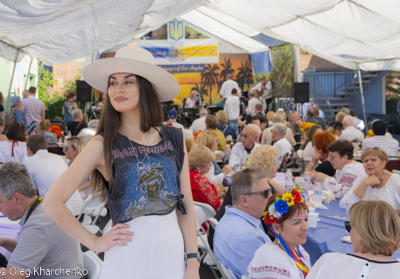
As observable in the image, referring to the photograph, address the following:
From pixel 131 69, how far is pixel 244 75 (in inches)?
665

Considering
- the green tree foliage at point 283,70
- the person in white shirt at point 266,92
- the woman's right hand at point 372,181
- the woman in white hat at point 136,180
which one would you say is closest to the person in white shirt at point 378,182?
the woman's right hand at point 372,181

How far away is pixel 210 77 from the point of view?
58.3ft

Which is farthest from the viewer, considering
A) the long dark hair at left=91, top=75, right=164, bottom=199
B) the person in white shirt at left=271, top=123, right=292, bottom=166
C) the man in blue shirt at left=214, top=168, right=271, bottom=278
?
the person in white shirt at left=271, top=123, right=292, bottom=166

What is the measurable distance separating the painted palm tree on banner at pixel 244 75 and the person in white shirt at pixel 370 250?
16.8 meters

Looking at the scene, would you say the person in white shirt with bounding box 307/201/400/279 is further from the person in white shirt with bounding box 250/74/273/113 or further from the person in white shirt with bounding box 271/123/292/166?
the person in white shirt with bounding box 250/74/273/113

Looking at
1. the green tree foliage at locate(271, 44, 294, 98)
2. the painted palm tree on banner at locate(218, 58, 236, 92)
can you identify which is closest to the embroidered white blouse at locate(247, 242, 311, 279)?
the green tree foliage at locate(271, 44, 294, 98)

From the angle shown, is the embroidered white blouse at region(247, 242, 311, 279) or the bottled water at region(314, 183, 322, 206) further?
the bottled water at region(314, 183, 322, 206)

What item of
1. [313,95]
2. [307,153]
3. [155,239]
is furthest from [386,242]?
[313,95]

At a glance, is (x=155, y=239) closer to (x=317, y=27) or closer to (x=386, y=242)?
(x=386, y=242)

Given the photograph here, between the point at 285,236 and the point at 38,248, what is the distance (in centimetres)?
124

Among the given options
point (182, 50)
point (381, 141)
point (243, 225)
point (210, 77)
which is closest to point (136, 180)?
point (243, 225)

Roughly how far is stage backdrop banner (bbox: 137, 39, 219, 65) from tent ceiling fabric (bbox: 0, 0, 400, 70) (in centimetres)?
530

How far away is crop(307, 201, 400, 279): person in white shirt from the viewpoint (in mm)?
1486

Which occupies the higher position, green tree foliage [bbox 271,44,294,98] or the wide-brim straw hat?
green tree foliage [bbox 271,44,294,98]
